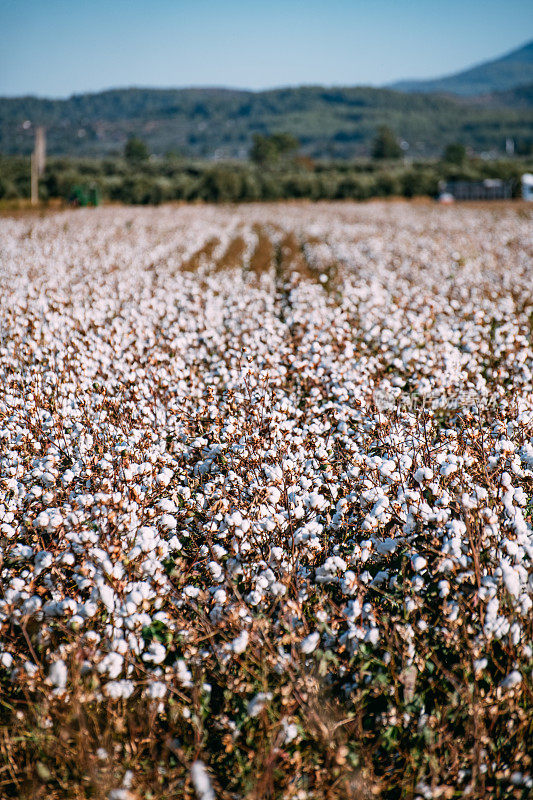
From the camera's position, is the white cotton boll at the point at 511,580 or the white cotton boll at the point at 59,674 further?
the white cotton boll at the point at 511,580

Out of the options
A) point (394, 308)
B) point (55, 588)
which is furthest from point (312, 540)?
point (394, 308)

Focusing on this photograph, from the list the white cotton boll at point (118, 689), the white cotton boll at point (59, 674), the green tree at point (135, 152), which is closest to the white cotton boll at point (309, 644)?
the white cotton boll at point (118, 689)

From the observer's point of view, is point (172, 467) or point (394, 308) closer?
point (172, 467)

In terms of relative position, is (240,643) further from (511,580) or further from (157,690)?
(511,580)

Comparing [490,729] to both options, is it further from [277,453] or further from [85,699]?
[277,453]

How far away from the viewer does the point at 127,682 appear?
274 cm

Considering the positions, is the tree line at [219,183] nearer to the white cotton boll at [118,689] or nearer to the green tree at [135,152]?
the green tree at [135,152]

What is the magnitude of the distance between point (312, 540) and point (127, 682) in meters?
1.26

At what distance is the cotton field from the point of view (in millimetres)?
2627

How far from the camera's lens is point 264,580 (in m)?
3.24

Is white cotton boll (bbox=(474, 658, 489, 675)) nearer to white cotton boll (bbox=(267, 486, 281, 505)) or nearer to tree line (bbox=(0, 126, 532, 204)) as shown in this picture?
white cotton boll (bbox=(267, 486, 281, 505))

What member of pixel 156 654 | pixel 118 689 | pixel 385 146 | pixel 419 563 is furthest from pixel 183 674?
pixel 385 146

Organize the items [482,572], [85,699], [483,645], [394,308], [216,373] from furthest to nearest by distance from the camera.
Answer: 1. [394,308]
2. [216,373]
3. [482,572]
4. [483,645]
5. [85,699]

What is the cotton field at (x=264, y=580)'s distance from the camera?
2.63 metres
